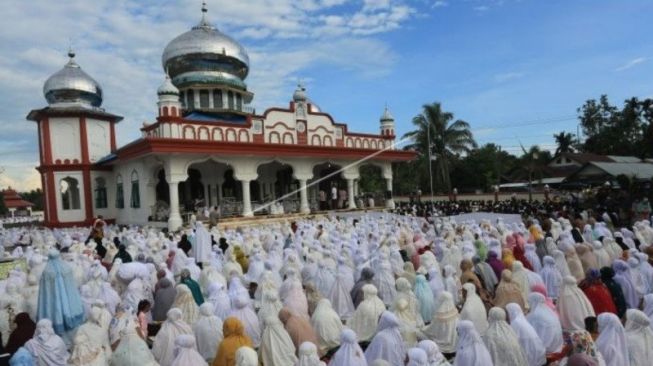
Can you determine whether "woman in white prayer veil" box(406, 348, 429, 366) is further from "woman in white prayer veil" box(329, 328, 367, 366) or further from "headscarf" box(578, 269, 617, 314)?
"headscarf" box(578, 269, 617, 314)

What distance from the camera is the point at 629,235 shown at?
9.62 m

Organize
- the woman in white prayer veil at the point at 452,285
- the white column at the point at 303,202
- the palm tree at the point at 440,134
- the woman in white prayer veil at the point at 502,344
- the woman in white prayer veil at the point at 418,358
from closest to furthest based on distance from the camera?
the woman in white prayer veil at the point at 418,358 < the woman in white prayer veil at the point at 502,344 < the woman in white prayer veil at the point at 452,285 < the white column at the point at 303,202 < the palm tree at the point at 440,134

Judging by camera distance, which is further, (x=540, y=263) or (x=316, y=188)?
(x=316, y=188)

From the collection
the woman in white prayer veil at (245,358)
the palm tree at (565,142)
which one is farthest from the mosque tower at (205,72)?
the palm tree at (565,142)

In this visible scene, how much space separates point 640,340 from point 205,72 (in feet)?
74.9

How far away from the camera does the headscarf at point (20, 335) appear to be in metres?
5.20

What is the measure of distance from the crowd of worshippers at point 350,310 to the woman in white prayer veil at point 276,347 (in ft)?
0.04

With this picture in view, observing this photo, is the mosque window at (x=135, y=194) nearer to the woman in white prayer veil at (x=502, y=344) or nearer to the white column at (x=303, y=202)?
the white column at (x=303, y=202)

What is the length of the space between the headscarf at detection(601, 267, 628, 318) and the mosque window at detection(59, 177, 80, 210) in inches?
919

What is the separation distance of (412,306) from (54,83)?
23164 millimetres

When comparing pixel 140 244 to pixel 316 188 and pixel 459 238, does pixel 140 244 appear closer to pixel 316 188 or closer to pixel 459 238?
pixel 459 238

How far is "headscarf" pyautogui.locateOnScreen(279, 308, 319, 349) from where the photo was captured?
511 cm

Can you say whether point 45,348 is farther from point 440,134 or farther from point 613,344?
point 440,134

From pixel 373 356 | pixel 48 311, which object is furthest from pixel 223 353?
pixel 48 311
